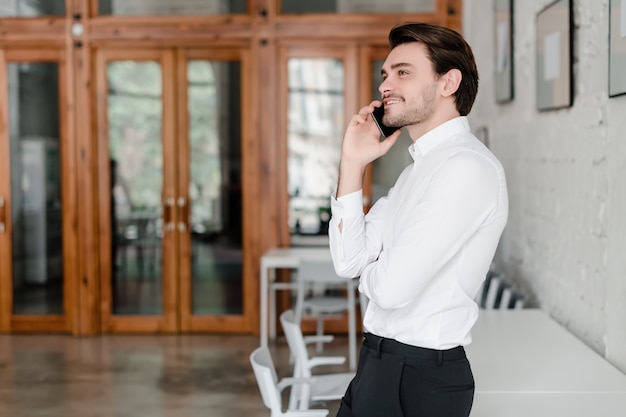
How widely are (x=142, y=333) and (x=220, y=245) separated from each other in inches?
39.7

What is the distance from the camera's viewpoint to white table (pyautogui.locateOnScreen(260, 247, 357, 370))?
228 inches

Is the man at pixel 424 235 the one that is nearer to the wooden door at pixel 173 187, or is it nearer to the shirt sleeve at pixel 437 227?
the shirt sleeve at pixel 437 227

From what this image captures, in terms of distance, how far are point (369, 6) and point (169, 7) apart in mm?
1699

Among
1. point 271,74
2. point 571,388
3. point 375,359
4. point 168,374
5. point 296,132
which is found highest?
point 271,74

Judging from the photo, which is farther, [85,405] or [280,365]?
[280,365]

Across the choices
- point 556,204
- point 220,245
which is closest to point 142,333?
point 220,245

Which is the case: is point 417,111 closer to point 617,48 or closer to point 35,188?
point 617,48

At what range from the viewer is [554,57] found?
3.62 meters

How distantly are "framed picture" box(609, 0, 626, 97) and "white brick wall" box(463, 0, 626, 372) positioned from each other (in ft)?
0.20

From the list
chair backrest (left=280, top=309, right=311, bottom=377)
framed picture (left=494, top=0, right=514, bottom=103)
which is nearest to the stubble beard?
chair backrest (left=280, top=309, right=311, bottom=377)

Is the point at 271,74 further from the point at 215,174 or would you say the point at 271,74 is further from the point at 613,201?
the point at 613,201

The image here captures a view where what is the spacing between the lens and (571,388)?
8.07 feet

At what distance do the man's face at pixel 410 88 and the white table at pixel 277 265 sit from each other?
3845 millimetres

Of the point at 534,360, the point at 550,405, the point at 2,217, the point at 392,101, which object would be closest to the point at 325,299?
the point at 2,217
